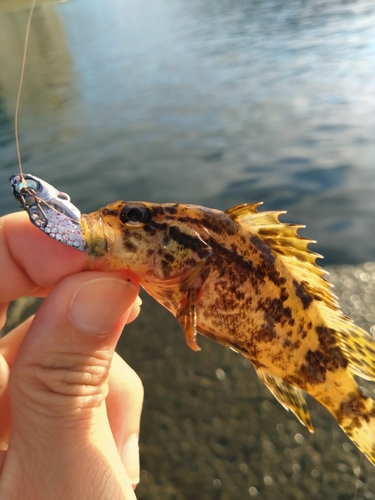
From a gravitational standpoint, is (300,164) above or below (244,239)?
below

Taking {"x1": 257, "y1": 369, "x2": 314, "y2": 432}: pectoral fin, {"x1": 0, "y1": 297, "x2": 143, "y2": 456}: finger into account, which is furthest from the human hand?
{"x1": 257, "y1": 369, "x2": 314, "y2": 432}: pectoral fin

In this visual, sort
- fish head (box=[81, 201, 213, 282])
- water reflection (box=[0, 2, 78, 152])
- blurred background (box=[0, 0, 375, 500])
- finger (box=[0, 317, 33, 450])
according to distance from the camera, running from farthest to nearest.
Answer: water reflection (box=[0, 2, 78, 152]) → blurred background (box=[0, 0, 375, 500]) → finger (box=[0, 317, 33, 450]) → fish head (box=[81, 201, 213, 282])

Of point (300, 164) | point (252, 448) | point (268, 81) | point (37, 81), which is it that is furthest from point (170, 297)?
point (37, 81)

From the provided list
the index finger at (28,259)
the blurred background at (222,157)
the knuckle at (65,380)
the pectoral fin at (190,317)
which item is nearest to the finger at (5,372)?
the index finger at (28,259)

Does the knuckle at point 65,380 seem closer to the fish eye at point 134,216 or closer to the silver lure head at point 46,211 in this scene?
the silver lure head at point 46,211

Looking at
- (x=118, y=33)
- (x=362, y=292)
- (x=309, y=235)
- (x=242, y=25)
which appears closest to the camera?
(x=362, y=292)

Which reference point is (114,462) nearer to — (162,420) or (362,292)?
(162,420)

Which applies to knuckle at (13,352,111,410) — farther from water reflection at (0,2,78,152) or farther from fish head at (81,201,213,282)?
water reflection at (0,2,78,152)
